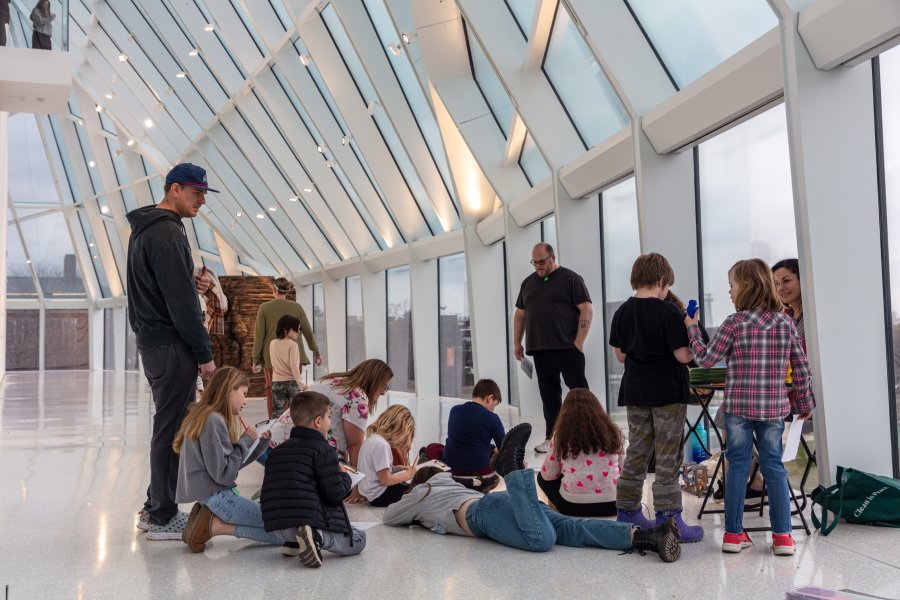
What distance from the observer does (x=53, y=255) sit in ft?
105

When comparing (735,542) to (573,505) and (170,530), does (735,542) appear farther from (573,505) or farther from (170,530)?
(170,530)

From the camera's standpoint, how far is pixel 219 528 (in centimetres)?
384

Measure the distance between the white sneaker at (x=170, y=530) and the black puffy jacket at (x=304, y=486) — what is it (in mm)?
703

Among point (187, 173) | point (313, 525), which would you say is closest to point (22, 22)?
point (187, 173)

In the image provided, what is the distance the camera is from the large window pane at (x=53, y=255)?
3128 centimetres

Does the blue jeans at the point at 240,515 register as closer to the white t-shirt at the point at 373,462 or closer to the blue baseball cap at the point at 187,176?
the white t-shirt at the point at 373,462

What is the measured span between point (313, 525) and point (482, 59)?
779 centimetres

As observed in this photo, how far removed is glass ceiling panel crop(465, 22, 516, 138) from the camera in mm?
10086

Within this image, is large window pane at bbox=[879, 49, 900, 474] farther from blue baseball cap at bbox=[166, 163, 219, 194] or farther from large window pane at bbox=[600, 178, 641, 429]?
blue baseball cap at bbox=[166, 163, 219, 194]

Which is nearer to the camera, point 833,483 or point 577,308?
point 833,483

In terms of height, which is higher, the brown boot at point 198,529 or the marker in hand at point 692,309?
the marker in hand at point 692,309

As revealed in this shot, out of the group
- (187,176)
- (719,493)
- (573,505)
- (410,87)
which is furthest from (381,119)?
(573,505)

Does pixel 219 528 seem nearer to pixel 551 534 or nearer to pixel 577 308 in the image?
pixel 551 534

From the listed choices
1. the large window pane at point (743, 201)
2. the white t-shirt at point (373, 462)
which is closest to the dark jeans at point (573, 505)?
the white t-shirt at point (373, 462)
